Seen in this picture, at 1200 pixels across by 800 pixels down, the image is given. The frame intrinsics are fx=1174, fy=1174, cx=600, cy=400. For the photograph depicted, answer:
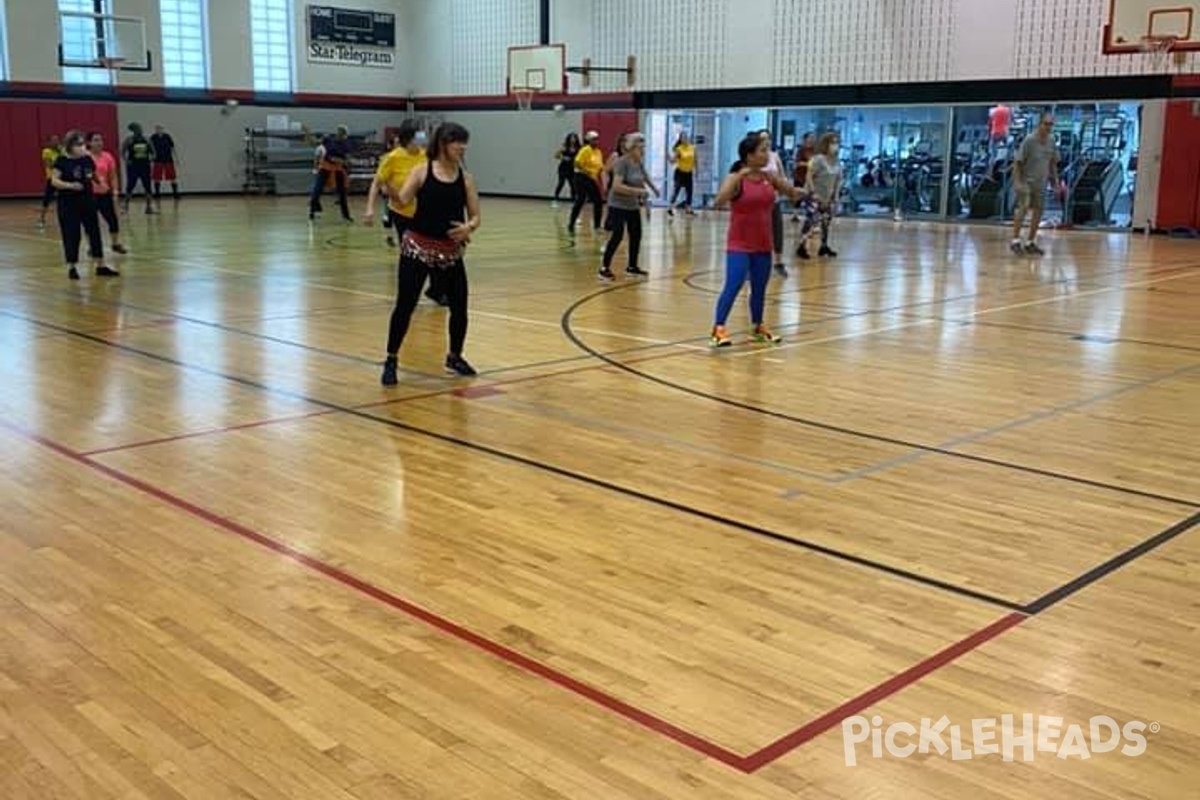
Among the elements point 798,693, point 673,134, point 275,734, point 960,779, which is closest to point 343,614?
point 275,734

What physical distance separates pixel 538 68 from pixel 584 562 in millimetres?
28622

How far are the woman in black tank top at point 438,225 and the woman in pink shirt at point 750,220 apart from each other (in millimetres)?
2095

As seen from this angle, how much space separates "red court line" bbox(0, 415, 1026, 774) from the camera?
10.7 feet

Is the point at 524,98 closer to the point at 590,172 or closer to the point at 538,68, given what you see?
the point at 538,68

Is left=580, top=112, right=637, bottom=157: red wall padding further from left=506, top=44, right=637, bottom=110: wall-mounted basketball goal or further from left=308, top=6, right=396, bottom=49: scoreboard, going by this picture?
left=308, top=6, right=396, bottom=49: scoreboard

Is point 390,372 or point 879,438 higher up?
point 390,372

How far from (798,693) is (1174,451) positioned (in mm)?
3910

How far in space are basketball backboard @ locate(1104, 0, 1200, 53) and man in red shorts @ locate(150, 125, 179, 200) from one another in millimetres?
21887

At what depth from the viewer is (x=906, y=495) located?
563 centimetres

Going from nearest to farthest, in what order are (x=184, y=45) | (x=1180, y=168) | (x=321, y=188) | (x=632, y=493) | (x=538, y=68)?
(x=632, y=493)
(x=1180, y=168)
(x=321, y=188)
(x=538, y=68)
(x=184, y=45)

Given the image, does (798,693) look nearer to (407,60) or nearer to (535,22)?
(535,22)

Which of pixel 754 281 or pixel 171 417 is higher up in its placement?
pixel 754 281

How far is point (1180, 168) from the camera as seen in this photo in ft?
74.3

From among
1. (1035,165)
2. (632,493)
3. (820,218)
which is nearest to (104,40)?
(820,218)
